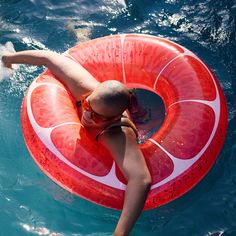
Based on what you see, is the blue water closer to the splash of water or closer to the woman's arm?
the splash of water

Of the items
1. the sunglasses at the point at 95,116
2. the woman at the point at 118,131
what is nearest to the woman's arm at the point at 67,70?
the woman at the point at 118,131

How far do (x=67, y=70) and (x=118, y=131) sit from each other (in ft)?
2.44

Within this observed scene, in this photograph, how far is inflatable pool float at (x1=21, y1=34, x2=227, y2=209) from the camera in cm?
312

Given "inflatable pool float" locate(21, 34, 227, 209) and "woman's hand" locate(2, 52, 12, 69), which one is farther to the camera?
"woman's hand" locate(2, 52, 12, 69)

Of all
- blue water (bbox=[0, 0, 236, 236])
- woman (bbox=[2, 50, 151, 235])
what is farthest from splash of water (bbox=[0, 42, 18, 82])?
woman (bbox=[2, 50, 151, 235])

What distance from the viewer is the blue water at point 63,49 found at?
3557mm

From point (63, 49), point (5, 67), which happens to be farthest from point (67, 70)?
point (63, 49)

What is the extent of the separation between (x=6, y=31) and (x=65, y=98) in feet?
6.18

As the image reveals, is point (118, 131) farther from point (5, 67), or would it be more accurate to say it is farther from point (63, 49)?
point (63, 49)

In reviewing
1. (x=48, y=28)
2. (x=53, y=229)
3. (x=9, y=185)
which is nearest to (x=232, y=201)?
(x=53, y=229)

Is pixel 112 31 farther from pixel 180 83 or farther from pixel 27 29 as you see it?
pixel 180 83

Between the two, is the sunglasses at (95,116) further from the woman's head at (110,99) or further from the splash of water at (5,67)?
the splash of water at (5,67)

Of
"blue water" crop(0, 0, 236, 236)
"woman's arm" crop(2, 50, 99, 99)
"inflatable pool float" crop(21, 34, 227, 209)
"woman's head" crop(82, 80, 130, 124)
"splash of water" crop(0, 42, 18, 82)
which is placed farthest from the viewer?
"splash of water" crop(0, 42, 18, 82)

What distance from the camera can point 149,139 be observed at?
11.0ft
